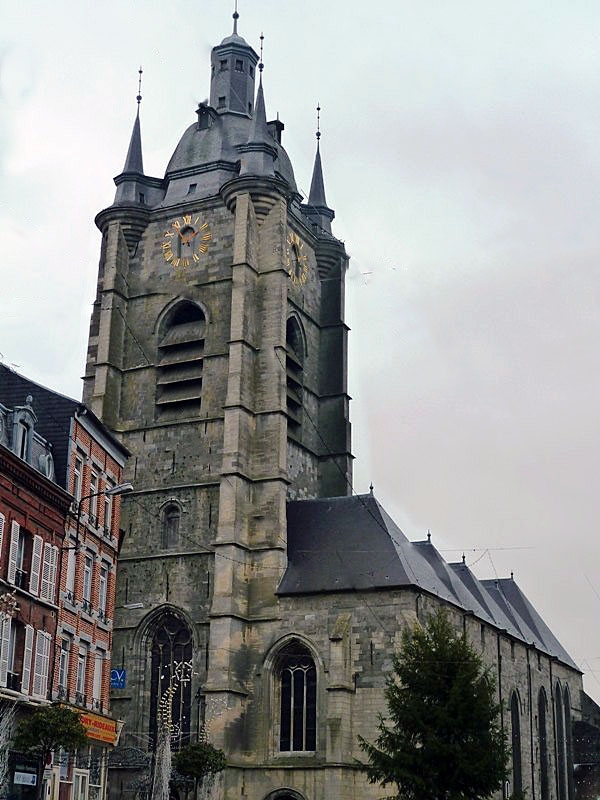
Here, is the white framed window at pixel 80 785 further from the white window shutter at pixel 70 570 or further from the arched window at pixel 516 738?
the arched window at pixel 516 738

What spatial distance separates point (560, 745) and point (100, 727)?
31925 mm

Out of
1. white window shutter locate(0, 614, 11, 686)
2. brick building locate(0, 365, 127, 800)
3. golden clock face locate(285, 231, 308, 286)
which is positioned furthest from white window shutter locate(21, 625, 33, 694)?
golden clock face locate(285, 231, 308, 286)

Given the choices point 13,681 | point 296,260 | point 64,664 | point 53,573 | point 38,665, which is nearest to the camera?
point 13,681

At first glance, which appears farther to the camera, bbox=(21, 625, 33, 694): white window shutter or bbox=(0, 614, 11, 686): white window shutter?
bbox=(21, 625, 33, 694): white window shutter

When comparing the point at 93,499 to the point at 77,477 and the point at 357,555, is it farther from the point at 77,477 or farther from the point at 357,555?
the point at 357,555

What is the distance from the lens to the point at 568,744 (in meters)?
55.9

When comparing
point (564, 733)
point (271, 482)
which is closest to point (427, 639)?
point (271, 482)

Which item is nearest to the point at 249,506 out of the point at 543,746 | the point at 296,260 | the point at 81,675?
the point at 296,260

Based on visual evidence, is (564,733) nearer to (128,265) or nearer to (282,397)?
(282,397)

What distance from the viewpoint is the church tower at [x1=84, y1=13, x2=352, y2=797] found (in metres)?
42.6

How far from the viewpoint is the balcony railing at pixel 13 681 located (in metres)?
24.0

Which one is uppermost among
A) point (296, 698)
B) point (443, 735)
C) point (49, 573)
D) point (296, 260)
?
point (296, 260)

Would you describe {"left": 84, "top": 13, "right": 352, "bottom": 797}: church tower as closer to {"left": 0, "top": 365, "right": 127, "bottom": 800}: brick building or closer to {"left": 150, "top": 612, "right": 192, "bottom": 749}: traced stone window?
{"left": 150, "top": 612, "right": 192, "bottom": 749}: traced stone window

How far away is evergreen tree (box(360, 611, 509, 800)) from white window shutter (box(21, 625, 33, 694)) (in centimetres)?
851
